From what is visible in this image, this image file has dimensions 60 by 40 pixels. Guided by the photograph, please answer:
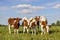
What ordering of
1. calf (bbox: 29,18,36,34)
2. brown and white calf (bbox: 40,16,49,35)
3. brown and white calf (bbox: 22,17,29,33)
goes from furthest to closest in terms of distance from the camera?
brown and white calf (bbox: 22,17,29,33) < calf (bbox: 29,18,36,34) < brown and white calf (bbox: 40,16,49,35)

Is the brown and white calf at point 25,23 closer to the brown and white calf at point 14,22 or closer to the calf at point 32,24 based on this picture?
the brown and white calf at point 14,22

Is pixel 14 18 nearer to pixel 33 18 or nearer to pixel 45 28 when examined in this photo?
pixel 33 18

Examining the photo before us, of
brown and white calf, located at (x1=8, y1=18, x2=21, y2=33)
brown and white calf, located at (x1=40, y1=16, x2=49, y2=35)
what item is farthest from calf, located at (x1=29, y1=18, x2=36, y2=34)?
brown and white calf, located at (x1=8, y1=18, x2=21, y2=33)

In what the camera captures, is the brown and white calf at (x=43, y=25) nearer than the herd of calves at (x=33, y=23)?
Yes

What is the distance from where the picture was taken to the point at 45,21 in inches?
859

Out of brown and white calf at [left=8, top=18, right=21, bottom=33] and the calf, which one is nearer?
the calf

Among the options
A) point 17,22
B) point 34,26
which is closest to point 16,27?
point 17,22

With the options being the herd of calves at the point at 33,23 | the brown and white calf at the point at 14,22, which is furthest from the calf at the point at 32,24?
the brown and white calf at the point at 14,22

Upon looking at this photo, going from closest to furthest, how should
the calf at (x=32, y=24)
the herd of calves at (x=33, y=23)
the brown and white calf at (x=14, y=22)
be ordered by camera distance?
1. the herd of calves at (x=33, y=23)
2. the calf at (x=32, y=24)
3. the brown and white calf at (x=14, y=22)

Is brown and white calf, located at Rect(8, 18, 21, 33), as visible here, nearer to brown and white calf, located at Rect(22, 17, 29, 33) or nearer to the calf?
brown and white calf, located at Rect(22, 17, 29, 33)

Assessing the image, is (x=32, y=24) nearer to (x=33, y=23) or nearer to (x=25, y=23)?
(x=33, y=23)

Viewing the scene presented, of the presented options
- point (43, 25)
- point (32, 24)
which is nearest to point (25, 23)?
point (32, 24)

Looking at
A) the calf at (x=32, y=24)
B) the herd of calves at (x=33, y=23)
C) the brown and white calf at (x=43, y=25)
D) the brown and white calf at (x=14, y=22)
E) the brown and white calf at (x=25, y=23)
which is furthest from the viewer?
the brown and white calf at (x=14, y=22)

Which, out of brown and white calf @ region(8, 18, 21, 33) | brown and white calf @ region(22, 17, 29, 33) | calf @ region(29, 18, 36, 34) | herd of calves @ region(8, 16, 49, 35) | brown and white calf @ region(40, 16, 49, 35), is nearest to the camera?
brown and white calf @ region(40, 16, 49, 35)
